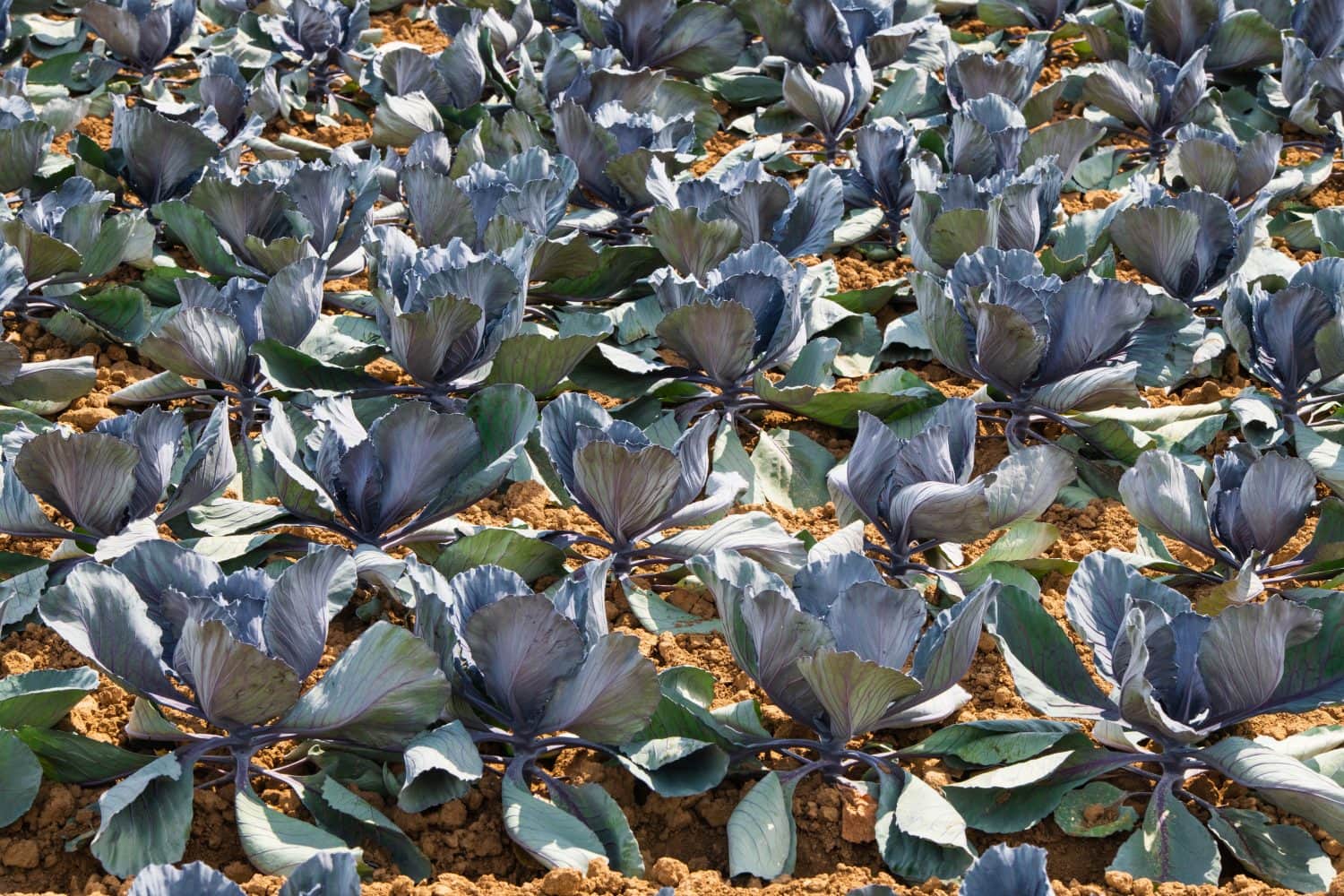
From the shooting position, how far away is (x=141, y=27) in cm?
460

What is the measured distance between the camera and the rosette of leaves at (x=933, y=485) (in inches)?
102

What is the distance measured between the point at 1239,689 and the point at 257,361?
1.92 metres

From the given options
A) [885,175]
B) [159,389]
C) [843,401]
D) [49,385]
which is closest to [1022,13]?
[885,175]

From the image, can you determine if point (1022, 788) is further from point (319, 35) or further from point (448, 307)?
point (319, 35)

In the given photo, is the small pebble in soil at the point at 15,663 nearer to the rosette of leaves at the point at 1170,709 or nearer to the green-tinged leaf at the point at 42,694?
the green-tinged leaf at the point at 42,694

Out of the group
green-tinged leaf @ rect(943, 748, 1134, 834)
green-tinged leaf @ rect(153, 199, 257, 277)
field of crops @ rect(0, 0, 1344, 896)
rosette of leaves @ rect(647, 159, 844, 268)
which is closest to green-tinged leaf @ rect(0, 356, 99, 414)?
field of crops @ rect(0, 0, 1344, 896)

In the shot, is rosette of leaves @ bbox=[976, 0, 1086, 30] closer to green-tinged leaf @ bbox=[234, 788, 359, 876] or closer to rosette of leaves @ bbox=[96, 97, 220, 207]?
rosette of leaves @ bbox=[96, 97, 220, 207]

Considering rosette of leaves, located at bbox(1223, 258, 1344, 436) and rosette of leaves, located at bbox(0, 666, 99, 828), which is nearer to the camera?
rosette of leaves, located at bbox(0, 666, 99, 828)

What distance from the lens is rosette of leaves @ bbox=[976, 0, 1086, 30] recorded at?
201 inches

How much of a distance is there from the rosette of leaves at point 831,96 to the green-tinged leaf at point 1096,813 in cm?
242

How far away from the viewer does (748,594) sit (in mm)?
2205

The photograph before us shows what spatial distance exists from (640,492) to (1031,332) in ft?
2.92

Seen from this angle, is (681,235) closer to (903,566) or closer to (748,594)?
(903,566)

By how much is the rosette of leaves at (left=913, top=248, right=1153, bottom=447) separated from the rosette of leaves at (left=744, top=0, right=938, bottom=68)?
1.60m
